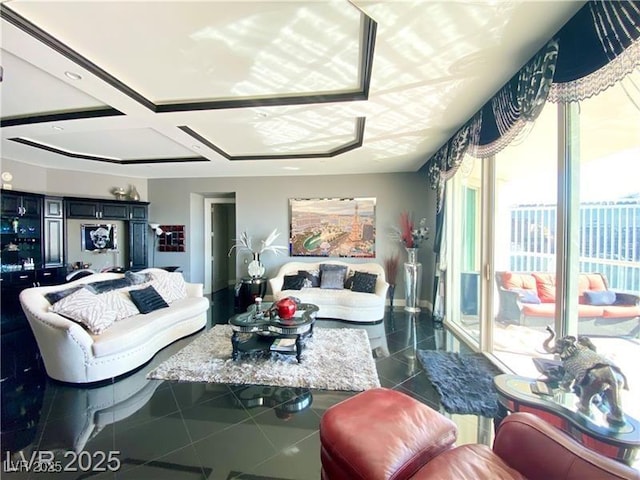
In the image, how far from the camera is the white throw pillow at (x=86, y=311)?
9.05 ft

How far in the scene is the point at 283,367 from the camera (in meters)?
2.92

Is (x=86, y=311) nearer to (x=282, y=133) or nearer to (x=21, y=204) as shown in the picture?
(x=282, y=133)

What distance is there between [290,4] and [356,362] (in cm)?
316

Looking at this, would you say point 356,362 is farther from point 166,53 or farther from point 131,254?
point 131,254

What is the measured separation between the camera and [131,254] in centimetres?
600

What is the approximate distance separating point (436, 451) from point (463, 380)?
1666 millimetres

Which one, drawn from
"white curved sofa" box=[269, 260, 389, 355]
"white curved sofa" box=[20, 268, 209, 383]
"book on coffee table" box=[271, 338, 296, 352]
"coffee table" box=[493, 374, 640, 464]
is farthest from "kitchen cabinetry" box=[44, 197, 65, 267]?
"coffee table" box=[493, 374, 640, 464]

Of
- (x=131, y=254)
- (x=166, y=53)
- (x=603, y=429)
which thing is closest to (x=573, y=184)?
(x=603, y=429)

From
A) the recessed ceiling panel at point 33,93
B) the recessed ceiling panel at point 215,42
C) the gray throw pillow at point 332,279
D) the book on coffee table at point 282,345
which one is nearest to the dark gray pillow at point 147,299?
the book on coffee table at point 282,345

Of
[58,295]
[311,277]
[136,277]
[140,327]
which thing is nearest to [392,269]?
[311,277]

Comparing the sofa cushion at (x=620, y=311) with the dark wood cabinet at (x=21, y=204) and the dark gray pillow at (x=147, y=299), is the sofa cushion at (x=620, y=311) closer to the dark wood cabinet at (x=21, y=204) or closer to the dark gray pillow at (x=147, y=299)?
the dark gray pillow at (x=147, y=299)

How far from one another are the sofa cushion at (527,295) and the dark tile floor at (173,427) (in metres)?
1.45

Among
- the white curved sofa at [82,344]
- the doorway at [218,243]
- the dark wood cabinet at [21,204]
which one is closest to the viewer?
the white curved sofa at [82,344]

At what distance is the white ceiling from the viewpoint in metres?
Answer: 1.66
